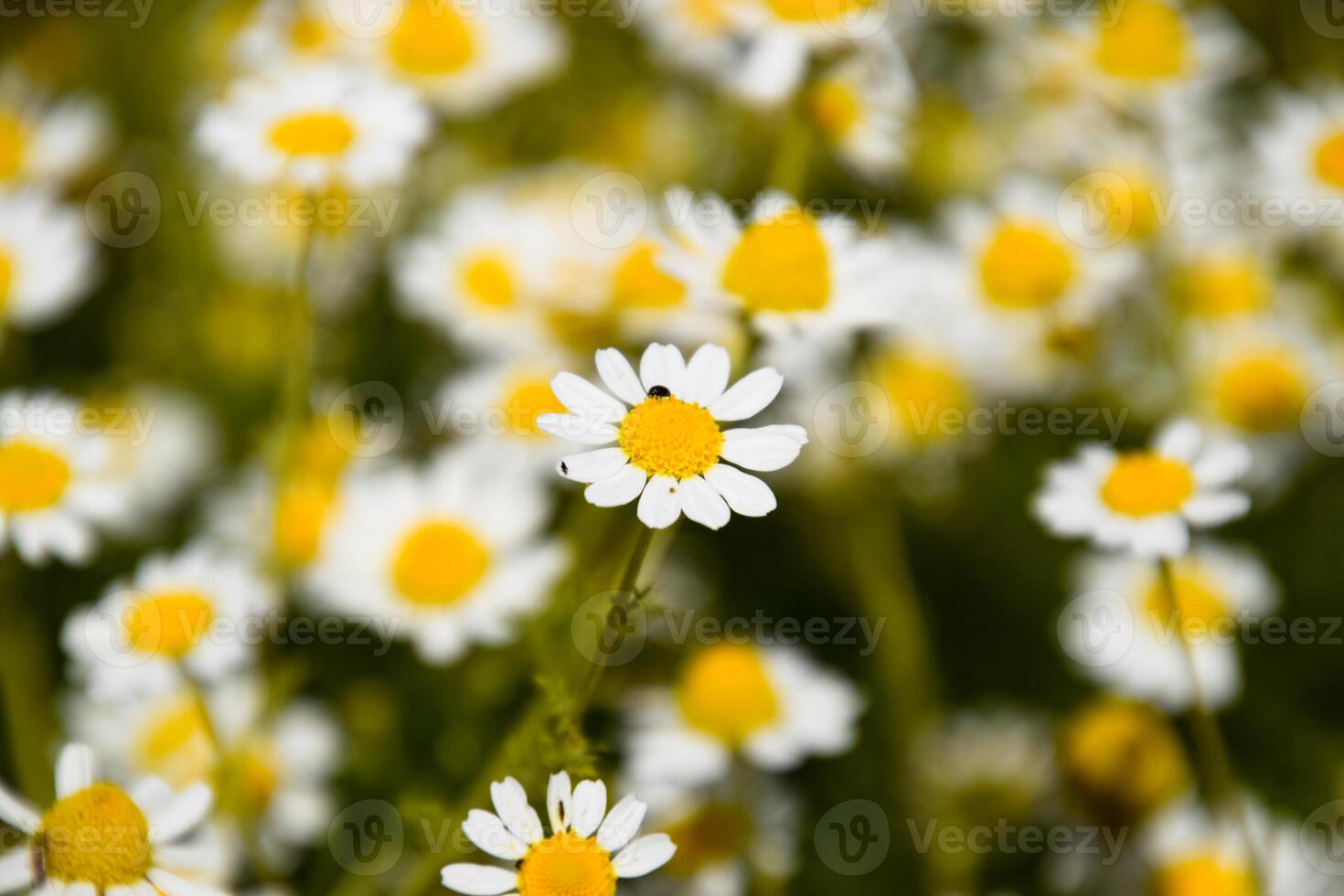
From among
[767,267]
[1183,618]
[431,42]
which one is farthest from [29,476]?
[1183,618]

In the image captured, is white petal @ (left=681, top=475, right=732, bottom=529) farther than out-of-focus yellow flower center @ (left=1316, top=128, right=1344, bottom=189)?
No

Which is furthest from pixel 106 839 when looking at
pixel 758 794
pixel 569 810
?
pixel 758 794

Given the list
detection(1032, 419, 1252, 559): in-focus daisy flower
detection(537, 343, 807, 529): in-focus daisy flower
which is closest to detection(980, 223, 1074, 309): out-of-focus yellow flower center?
detection(1032, 419, 1252, 559): in-focus daisy flower

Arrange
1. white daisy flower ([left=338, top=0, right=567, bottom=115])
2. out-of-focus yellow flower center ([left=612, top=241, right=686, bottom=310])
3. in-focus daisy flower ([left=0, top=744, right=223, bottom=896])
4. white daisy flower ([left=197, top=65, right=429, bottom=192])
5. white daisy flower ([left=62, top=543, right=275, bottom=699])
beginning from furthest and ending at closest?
white daisy flower ([left=338, top=0, right=567, bottom=115])
out-of-focus yellow flower center ([left=612, top=241, right=686, bottom=310])
white daisy flower ([left=197, top=65, right=429, bottom=192])
white daisy flower ([left=62, top=543, right=275, bottom=699])
in-focus daisy flower ([left=0, top=744, right=223, bottom=896])

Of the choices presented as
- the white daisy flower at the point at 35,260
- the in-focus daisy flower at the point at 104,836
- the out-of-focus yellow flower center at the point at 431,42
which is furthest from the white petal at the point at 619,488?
the out-of-focus yellow flower center at the point at 431,42

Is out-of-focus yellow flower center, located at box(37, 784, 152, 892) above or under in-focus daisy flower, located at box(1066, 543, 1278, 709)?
under

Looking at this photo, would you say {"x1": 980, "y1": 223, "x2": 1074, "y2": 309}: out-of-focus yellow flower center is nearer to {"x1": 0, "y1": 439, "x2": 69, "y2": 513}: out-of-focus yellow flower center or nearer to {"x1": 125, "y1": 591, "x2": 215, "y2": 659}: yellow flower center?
{"x1": 125, "y1": 591, "x2": 215, "y2": 659}: yellow flower center
